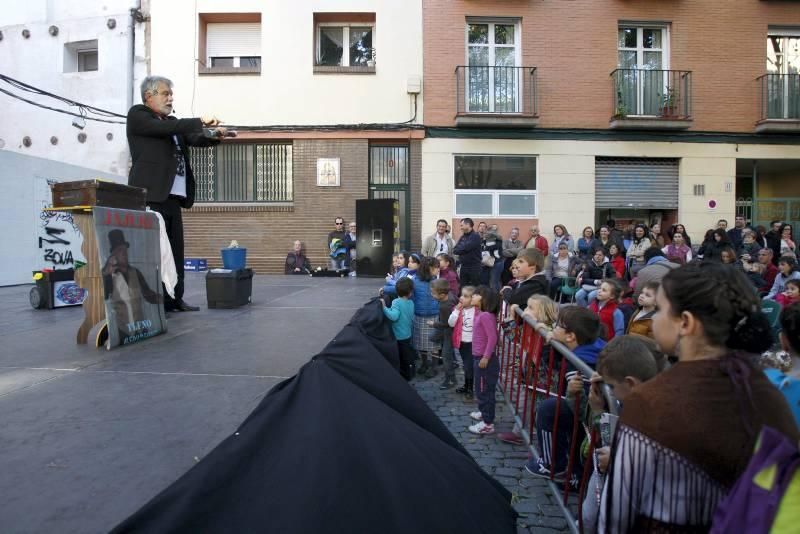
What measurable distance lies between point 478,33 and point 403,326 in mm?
12035

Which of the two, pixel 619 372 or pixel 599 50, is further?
pixel 599 50

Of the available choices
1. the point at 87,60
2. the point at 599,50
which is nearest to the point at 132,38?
the point at 87,60

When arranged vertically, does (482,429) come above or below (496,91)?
below

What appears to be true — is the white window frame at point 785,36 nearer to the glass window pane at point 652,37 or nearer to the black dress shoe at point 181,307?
the glass window pane at point 652,37

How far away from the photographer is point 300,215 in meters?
15.2

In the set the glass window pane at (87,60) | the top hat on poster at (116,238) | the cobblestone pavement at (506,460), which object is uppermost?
the glass window pane at (87,60)

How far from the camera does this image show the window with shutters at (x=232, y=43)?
50.5ft

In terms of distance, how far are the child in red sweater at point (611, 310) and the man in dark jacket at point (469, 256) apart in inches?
151

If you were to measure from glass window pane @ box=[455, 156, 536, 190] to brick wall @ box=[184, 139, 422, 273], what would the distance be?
1269mm

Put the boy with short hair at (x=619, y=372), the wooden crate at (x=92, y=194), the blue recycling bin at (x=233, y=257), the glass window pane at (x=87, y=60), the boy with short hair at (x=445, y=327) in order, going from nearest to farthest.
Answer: the boy with short hair at (x=619, y=372) → the wooden crate at (x=92, y=194) → the boy with short hair at (x=445, y=327) → the blue recycling bin at (x=233, y=257) → the glass window pane at (x=87, y=60)

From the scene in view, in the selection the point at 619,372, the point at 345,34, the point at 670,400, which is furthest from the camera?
the point at 345,34

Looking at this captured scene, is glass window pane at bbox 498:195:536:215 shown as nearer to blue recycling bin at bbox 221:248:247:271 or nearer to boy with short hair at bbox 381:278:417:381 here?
blue recycling bin at bbox 221:248:247:271

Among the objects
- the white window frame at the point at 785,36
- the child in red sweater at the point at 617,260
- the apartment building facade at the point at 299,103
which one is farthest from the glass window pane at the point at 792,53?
the apartment building facade at the point at 299,103

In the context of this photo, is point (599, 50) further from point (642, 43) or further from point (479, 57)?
point (479, 57)
